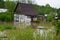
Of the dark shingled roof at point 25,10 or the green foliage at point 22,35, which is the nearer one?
the green foliage at point 22,35

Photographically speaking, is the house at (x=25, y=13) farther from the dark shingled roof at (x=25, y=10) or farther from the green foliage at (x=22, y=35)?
the green foliage at (x=22, y=35)

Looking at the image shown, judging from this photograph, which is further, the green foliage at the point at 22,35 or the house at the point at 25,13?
the house at the point at 25,13

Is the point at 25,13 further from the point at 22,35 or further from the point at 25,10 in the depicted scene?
the point at 22,35

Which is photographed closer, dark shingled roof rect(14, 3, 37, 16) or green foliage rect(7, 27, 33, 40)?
green foliage rect(7, 27, 33, 40)

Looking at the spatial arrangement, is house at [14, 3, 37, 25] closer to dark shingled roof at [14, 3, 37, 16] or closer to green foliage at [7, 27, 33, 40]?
dark shingled roof at [14, 3, 37, 16]

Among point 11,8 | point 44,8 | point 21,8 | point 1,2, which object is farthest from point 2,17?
point 1,2

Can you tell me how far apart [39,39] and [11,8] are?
15263 millimetres

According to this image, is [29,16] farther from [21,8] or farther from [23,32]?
[23,32]

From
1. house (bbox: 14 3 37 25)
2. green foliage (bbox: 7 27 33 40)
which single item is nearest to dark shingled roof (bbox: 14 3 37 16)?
house (bbox: 14 3 37 25)

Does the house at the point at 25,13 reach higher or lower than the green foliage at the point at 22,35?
lower

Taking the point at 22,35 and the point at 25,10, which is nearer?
the point at 22,35

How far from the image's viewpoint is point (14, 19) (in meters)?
15.9

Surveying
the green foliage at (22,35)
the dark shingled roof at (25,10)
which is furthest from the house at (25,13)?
the green foliage at (22,35)

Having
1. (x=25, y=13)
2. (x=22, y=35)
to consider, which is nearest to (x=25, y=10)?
(x=25, y=13)
